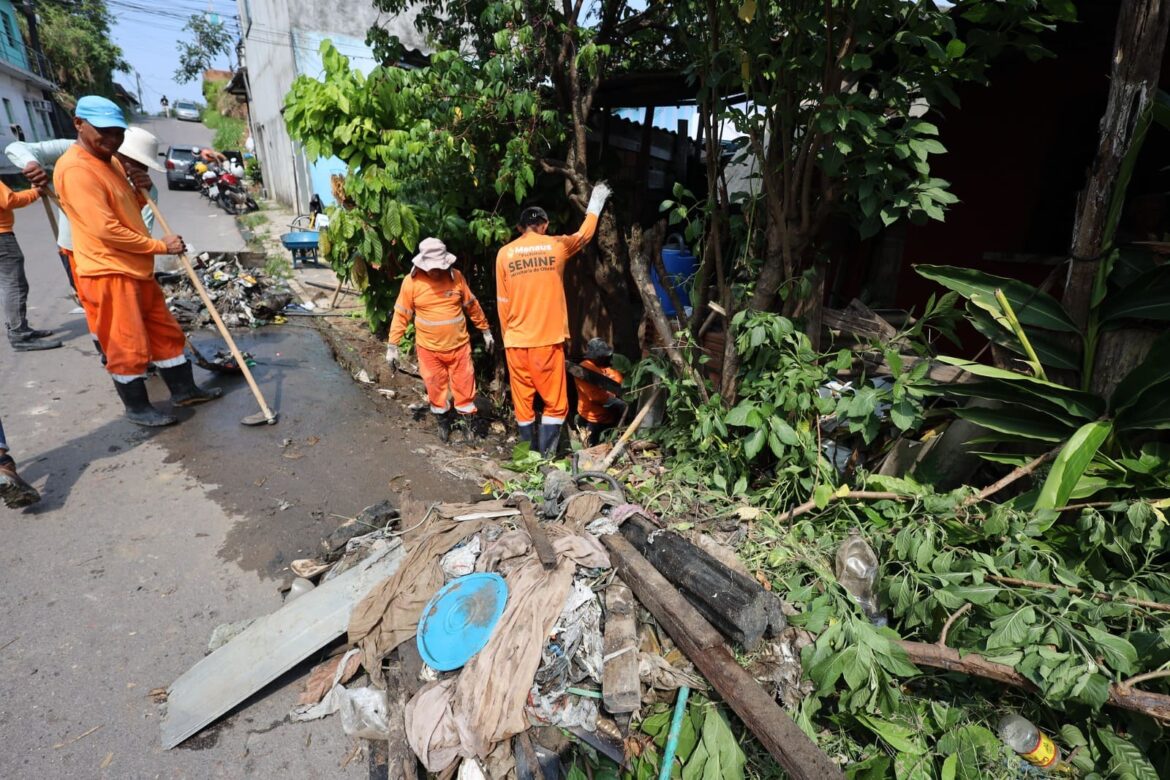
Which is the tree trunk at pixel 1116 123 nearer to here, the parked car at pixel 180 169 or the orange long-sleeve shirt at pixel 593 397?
the orange long-sleeve shirt at pixel 593 397

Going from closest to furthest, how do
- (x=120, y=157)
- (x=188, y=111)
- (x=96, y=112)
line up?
(x=96, y=112)
(x=120, y=157)
(x=188, y=111)

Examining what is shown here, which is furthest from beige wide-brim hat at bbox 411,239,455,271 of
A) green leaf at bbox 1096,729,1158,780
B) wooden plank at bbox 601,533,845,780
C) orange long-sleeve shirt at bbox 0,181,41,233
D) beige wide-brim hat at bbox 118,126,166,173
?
green leaf at bbox 1096,729,1158,780

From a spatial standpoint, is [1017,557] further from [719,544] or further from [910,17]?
[910,17]

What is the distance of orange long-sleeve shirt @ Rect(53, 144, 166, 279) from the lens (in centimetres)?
389

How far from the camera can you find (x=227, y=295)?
7.47 meters

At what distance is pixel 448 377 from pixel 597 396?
1.35 metres

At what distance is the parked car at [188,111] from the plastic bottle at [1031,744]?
63982 millimetres

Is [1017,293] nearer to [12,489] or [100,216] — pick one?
[12,489]

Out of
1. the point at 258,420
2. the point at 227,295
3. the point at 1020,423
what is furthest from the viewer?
the point at 227,295

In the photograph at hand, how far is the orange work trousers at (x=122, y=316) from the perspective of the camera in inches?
162

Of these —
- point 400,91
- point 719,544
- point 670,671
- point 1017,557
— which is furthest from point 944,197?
point 400,91

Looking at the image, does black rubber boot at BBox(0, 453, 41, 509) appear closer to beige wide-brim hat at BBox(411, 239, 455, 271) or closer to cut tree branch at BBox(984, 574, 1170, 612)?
beige wide-brim hat at BBox(411, 239, 455, 271)

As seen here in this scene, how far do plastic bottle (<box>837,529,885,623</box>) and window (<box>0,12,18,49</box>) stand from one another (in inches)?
1617

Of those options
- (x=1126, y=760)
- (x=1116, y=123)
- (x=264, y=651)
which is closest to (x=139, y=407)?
(x=264, y=651)
